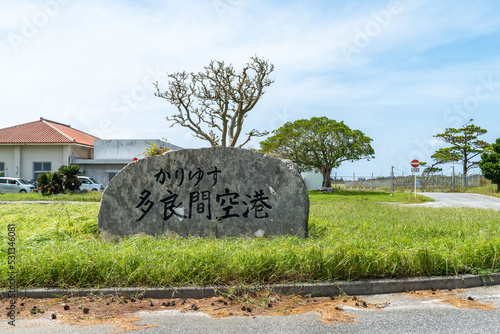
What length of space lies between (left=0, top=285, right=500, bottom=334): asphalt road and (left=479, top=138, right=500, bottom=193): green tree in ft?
90.7

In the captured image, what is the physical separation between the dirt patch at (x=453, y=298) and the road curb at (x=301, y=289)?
0.12m

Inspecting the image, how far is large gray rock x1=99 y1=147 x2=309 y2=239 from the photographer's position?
666 cm

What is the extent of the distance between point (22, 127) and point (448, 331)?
34.2 metres

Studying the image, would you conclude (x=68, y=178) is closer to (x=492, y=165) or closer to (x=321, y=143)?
(x=321, y=143)

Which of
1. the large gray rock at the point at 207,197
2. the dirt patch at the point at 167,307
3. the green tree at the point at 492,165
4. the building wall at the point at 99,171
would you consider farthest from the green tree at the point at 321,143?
the dirt patch at the point at 167,307

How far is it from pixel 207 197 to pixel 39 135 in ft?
90.2

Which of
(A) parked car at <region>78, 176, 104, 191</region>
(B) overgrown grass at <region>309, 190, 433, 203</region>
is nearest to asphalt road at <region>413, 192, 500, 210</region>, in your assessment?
(B) overgrown grass at <region>309, 190, 433, 203</region>

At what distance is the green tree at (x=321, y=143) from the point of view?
96.5 feet

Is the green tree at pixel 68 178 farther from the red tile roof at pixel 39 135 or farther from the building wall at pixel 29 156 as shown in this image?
the building wall at pixel 29 156

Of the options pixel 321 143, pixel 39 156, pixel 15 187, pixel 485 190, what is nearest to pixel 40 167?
pixel 39 156

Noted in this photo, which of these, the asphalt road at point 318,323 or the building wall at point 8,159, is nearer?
the asphalt road at point 318,323

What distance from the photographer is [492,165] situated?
91.4 ft

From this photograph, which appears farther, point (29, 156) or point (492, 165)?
point (29, 156)

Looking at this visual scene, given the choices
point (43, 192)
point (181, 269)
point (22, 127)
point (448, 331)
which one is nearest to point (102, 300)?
point (181, 269)
